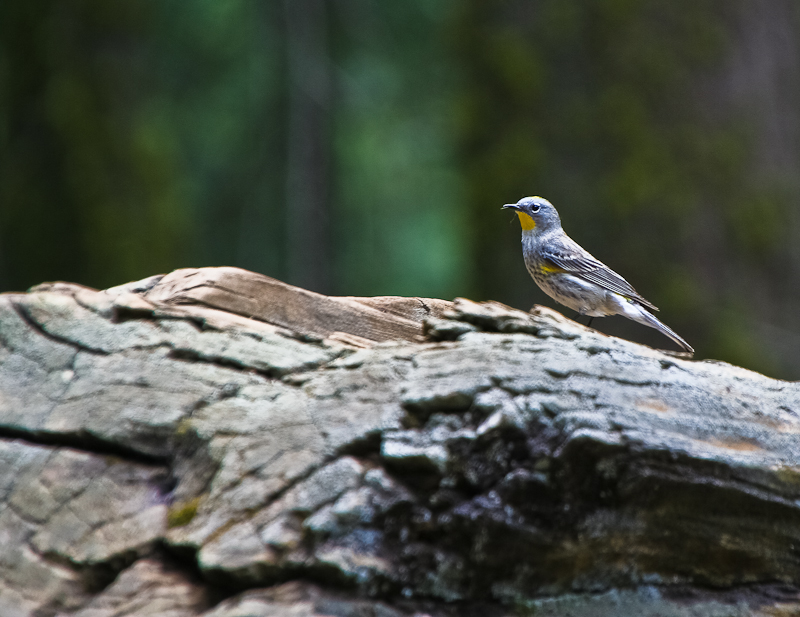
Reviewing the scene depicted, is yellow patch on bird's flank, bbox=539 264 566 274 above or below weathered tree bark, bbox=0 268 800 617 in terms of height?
above

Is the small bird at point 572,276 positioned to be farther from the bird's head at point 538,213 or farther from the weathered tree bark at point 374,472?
the weathered tree bark at point 374,472

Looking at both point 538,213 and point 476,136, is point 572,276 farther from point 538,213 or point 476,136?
point 476,136

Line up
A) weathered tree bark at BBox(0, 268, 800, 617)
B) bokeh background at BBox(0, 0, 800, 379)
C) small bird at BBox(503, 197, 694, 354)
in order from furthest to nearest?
bokeh background at BBox(0, 0, 800, 379)
small bird at BBox(503, 197, 694, 354)
weathered tree bark at BBox(0, 268, 800, 617)

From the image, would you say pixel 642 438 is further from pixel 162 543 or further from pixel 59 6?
pixel 59 6

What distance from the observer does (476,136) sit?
502 centimetres

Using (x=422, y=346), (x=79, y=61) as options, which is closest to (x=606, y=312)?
(x=422, y=346)

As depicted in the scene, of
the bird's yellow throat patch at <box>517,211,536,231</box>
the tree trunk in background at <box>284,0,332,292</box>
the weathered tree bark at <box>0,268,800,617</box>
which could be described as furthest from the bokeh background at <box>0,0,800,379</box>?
the weathered tree bark at <box>0,268,800,617</box>

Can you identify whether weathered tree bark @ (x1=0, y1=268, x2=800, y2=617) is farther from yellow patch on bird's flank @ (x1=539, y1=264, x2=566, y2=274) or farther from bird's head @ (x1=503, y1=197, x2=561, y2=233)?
bird's head @ (x1=503, y1=197, x2=561, y2=233)

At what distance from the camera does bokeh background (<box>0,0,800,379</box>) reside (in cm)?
463

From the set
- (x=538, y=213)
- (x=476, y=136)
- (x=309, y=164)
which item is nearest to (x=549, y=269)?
(x=538, y=213)

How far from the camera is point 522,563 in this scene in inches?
75.4

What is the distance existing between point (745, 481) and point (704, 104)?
11.3ft

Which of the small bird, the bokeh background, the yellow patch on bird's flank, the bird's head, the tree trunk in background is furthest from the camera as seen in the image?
the tree trunk in background

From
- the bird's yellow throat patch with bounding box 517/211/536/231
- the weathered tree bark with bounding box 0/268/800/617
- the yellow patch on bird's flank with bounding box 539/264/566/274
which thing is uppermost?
the bird's yellow throat patch with bounding box 517/211/536/231
